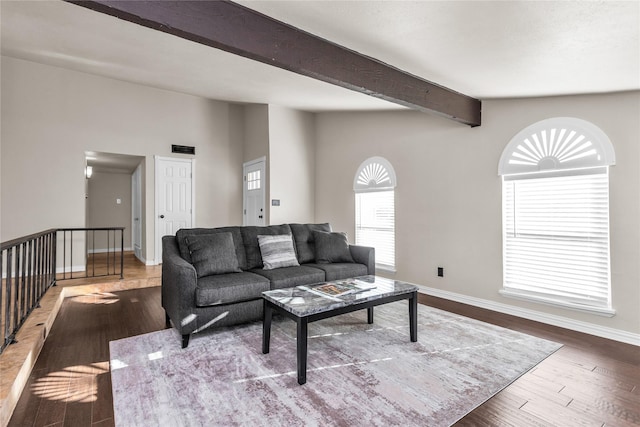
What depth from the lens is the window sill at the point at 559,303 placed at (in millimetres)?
3024

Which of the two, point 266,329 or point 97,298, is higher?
point 266,329

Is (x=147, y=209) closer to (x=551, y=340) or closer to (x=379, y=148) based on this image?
(x=379, y=148)

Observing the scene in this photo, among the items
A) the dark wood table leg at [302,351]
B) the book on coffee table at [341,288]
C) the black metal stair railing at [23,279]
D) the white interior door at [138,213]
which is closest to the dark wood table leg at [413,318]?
the book on coffee table at [341,288]

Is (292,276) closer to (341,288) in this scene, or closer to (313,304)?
(341,288)

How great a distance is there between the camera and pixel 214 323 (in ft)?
9.43

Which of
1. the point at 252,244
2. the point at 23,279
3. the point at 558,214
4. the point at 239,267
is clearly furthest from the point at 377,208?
the point at 23,279

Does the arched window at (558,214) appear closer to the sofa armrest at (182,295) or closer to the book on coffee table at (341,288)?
the book on coffee table at (341,288)

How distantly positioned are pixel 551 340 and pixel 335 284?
6.48ft

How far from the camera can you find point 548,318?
3371 mm

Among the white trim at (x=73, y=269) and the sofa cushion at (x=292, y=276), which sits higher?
the sofa cushion at (x=292, y=276)

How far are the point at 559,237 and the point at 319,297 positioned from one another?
256cm

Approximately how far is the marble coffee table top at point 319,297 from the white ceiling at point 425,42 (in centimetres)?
196

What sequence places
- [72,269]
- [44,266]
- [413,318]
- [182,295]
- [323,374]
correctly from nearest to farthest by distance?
1. [323,374]
2. [182,295]
3. [413,318]
4. [44,266]
5. [72,269]

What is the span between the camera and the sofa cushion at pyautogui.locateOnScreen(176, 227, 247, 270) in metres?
3.36
